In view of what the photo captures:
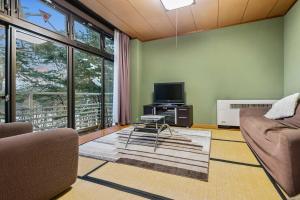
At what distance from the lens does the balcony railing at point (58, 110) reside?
271 cm

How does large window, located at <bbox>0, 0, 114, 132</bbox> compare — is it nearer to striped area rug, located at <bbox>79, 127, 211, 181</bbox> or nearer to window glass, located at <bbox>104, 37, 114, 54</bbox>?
window glass, located at <bbox>104, 37, 114, 54</bbox>

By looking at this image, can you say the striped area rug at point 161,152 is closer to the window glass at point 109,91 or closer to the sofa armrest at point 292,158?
the sofa armrest at point 292,158

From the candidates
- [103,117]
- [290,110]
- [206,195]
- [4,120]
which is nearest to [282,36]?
[290,110]

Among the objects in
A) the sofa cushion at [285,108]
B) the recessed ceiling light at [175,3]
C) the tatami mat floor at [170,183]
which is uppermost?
the recessed ceiling light at [175,3]

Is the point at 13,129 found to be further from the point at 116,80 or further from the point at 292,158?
the point at 116,80

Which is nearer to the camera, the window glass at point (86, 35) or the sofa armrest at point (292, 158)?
the sofa armrest at point (292, 158)

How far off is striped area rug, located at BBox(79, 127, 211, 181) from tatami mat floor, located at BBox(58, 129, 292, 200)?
10cm

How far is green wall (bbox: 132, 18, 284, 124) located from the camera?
11.1 ft

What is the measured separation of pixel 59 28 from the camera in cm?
271

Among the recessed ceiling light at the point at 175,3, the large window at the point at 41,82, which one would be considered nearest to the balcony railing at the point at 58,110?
the large window at the point at 41,82

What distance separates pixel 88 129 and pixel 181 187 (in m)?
2.81

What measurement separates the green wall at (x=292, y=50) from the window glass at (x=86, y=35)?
378 cm

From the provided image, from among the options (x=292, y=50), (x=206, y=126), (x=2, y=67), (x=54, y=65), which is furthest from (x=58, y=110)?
(x=292, y=50)

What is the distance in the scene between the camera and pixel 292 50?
2914mm
